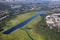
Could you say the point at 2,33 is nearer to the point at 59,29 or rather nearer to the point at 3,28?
the point at 3,28

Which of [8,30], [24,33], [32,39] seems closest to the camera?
[32,39]

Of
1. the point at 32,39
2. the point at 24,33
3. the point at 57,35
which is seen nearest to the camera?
the point at 32,39

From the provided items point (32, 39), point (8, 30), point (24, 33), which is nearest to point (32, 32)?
point (24, 33)

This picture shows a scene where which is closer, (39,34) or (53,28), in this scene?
(39,34)

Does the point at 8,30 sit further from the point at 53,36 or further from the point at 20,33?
the point at 53,36

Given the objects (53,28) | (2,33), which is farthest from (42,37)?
(2,33)

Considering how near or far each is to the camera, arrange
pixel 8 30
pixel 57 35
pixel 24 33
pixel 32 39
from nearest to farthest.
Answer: pixel 32 39, pixel 57 35, pixel 24 33, pixel 8 30

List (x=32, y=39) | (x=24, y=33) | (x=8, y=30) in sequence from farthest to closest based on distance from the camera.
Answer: (x=8, y=30), (x=24, y=33), (x=32, y=39)

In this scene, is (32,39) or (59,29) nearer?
(32,39)
